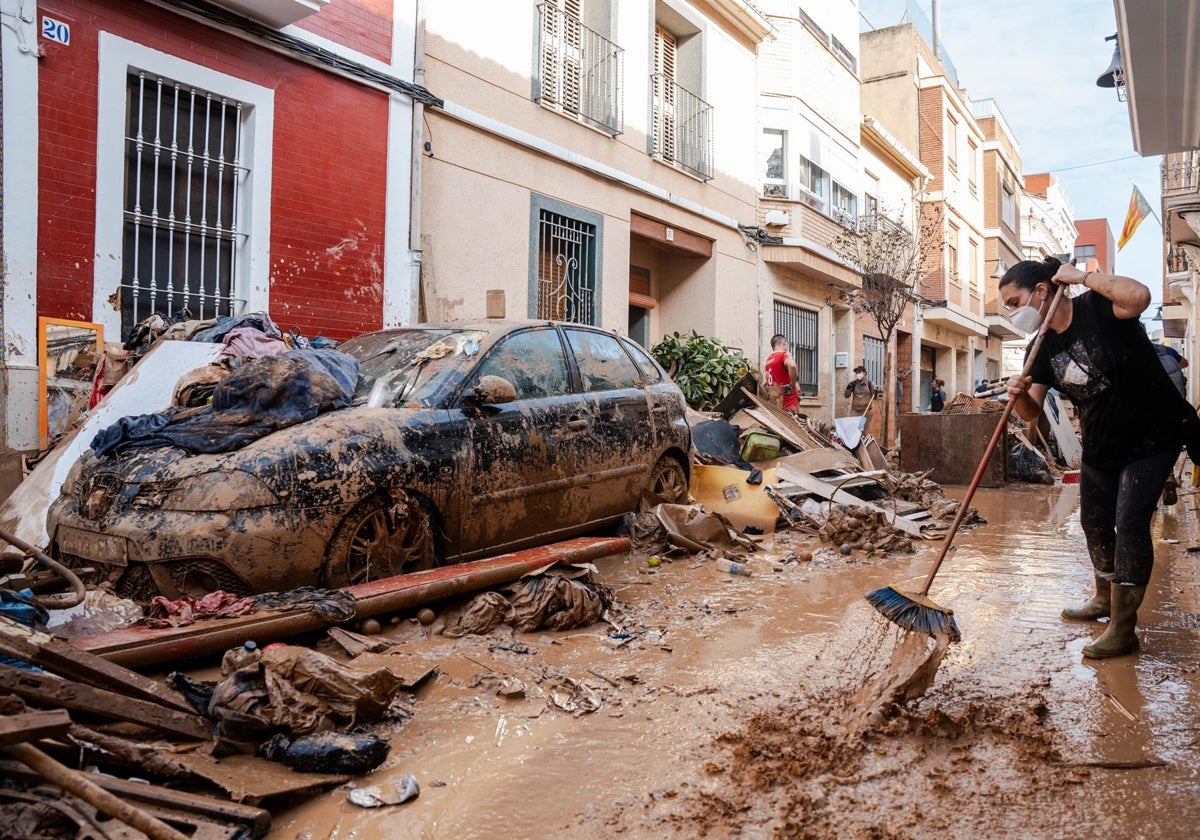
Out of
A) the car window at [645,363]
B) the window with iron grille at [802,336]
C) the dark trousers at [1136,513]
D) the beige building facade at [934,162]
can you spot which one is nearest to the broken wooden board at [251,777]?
the dark trousers at [1136,513]

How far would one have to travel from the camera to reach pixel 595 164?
37.7 ft

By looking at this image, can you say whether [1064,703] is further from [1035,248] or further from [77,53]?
[1035,248]

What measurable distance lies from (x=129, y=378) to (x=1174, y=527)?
8889mm

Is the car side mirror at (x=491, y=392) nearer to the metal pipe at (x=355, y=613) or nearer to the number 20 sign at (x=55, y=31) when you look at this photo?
the metal pipe at (x=355, y=613)

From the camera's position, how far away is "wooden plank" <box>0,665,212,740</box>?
224 centimetres

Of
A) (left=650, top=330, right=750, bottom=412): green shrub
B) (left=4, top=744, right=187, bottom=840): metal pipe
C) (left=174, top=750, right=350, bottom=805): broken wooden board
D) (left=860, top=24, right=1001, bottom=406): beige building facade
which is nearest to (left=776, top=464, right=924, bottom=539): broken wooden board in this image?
(left=650, top=330, right=750, bottom=412): green shrub

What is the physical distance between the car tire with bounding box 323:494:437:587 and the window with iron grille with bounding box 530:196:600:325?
653 cm

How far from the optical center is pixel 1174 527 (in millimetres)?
7672

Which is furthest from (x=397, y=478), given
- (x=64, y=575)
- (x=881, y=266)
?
(x=881, y=266)

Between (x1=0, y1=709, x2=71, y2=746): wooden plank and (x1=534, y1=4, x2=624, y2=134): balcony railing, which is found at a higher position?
(x1=534, y1=4, x2=624, y2=134): balcony railing

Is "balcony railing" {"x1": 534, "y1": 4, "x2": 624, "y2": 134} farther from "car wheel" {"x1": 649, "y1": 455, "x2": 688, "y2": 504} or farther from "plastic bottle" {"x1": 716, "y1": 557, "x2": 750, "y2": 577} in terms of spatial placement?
"plastic bottle" {"x1": 716, "y1": 557, "x2": 750, "y2": 577}

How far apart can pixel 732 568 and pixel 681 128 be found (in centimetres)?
1031

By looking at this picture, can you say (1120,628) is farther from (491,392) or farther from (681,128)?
(681,128)

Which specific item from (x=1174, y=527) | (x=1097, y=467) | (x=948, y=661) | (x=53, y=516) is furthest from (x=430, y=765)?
(x=1174, y=527)
